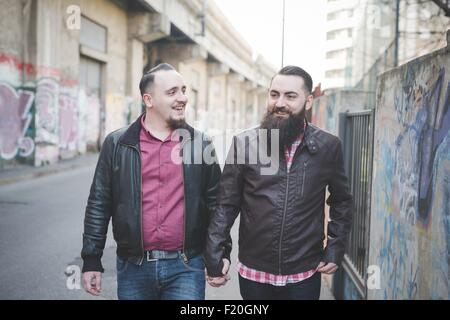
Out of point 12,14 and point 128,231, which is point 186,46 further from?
point 128,231

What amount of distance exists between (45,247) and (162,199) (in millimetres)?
3725

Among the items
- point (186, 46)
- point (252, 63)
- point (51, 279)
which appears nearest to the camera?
point (51, 279)

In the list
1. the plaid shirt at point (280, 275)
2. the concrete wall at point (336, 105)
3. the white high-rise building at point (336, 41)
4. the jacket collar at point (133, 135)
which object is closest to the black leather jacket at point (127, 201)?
the jacket collar at point (133, 135)

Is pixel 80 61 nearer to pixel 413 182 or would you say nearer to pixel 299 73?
pixel 299 73

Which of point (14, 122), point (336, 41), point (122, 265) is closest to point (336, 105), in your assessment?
point (122, 265)

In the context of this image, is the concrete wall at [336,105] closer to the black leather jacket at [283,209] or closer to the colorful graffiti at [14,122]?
the black leather jacket at [283,209]

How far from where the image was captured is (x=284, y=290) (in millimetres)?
2543

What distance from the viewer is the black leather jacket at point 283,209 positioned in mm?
2523

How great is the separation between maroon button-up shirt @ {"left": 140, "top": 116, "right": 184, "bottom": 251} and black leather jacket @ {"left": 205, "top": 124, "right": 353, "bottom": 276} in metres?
0.21

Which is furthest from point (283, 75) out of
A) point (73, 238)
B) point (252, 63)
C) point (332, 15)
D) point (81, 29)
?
point (332, 15)

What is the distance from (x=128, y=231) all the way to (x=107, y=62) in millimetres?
15444

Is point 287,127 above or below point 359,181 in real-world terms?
above

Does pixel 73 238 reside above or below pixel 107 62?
below

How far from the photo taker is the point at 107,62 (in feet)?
56.0
